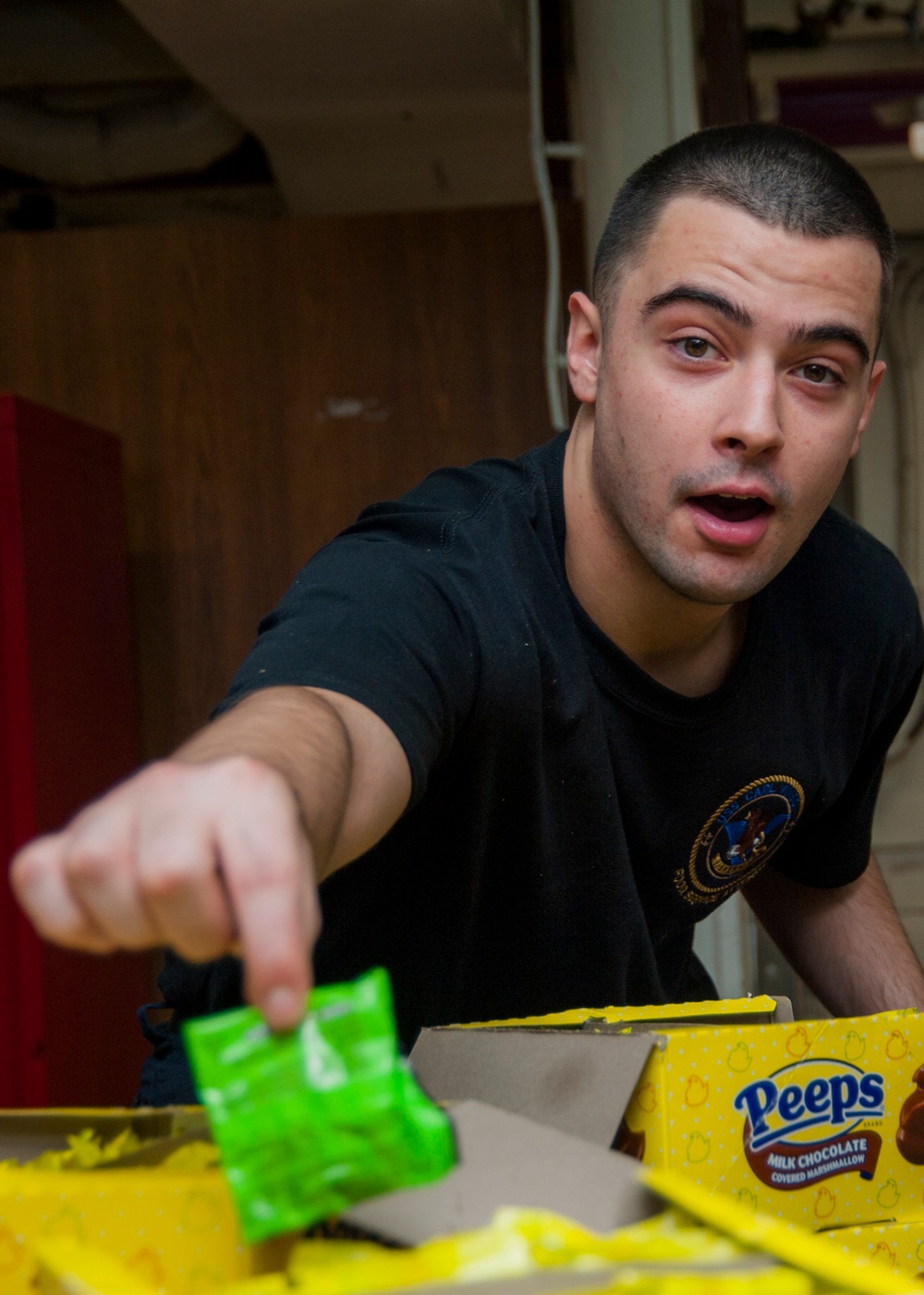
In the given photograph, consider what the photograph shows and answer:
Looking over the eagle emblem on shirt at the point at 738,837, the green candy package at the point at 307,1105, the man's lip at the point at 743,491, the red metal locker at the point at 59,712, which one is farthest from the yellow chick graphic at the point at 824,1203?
the red metal locker at the point at 59,712

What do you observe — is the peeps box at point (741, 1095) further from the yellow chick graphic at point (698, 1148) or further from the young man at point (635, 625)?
the young man at point (635, 625)

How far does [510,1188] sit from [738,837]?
2.19ft

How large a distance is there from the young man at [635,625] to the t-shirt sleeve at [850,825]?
0.20 ft

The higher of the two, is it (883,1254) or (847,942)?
(883,1254)

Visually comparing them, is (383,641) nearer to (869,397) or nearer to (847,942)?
(869,397)

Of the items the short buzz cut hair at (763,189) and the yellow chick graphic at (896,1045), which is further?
the short buzz cut hair at (763,189)

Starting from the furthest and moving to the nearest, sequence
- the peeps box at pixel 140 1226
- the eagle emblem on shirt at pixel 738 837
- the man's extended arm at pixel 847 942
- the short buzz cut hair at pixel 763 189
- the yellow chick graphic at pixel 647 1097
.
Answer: the man's extended arm at pixel 847 942 < the eagle emblem on shirt at pixel 738 837 < the short buzz cut hair at pixel 763 189 < the yellow chick graphic at pixel 647 1097 < the peeps box at pixel 140 1226

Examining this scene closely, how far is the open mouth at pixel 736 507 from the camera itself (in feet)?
3.58

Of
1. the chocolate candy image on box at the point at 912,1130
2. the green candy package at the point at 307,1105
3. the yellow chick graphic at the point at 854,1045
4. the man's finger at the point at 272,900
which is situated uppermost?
the man's finger at the point at 272,900

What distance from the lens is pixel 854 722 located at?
127cm

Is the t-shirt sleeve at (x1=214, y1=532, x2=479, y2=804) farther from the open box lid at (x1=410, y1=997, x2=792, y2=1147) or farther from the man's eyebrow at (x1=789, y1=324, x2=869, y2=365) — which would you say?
the man's eyebrow at (x1=789, y1=324, x2=869, y2=365)

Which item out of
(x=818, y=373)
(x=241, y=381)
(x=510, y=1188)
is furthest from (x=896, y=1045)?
(x=241, y=381)

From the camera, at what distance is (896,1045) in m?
0.77

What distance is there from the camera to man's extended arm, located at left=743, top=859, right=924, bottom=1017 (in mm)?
1307
